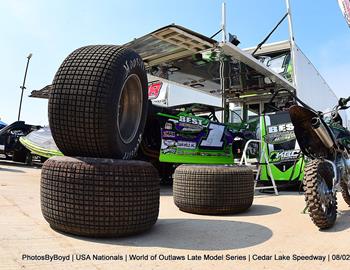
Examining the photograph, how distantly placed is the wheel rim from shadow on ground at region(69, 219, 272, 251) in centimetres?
98

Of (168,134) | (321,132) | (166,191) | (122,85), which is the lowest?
(166,191)

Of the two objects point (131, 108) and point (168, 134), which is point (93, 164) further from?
point (168, 134)

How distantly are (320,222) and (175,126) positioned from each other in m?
3.71

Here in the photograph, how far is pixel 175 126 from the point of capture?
6.38m

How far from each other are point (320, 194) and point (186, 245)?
1452 mm

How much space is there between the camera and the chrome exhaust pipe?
11.0 ft

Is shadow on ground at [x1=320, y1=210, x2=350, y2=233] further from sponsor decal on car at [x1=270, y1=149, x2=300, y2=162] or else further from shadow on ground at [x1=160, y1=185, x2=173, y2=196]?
shadow on ground at [x1=160, y1=185, x2=173, y2=196]

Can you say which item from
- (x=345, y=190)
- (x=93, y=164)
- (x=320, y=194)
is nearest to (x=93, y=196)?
(x=93, y=164)

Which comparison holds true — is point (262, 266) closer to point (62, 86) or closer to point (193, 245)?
point (193, 245)

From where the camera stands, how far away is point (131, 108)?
3.55 meters

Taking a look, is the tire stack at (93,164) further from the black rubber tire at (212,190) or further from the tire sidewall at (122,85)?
the black rubber tire at (212,190)

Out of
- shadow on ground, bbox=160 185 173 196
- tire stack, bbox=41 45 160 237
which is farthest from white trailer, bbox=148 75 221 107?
tire stack, bbox=41 45 160 237

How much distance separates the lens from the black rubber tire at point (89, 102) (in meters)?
2.67

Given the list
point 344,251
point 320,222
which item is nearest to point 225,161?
point 320,222
